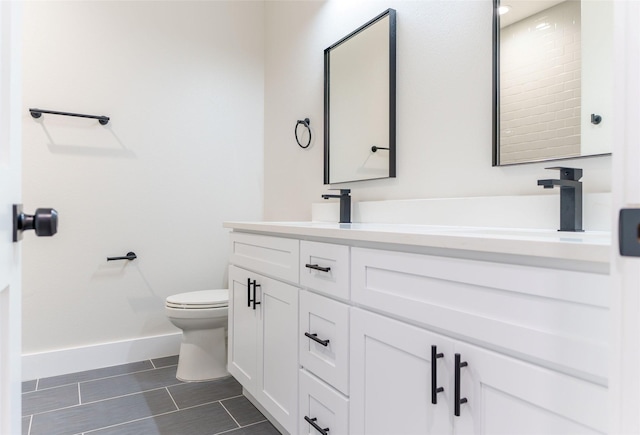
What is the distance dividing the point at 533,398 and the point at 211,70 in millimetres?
2723

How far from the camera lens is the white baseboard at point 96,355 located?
2.28 m

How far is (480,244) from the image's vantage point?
81 centimetres

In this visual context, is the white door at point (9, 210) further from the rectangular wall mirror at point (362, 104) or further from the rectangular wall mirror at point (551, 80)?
the rectangular wall mirror at point (362, 104)

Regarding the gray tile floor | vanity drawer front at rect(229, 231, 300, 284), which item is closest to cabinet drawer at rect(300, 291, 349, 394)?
vanity drawer front at rect(229, 231, 300, 284)

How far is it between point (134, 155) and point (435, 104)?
1.87 meters

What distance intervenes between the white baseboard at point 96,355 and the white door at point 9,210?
1999mm

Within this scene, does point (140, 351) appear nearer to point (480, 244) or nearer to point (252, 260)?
point (252, 260)

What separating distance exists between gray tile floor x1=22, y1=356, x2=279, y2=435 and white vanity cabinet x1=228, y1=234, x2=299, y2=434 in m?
0.17

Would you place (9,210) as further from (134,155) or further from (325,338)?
(134,155)

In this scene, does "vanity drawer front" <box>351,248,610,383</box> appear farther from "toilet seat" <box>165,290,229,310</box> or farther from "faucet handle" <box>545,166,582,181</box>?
"toilet seat" <box>165,290,229,310</box>

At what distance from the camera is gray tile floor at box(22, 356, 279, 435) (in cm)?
175

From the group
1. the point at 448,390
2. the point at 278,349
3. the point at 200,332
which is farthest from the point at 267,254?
the point at 448,390

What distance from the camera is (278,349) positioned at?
62.3 inches

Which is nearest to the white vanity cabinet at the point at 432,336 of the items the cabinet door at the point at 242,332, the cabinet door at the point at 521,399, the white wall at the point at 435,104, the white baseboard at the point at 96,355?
the cabinet door at the point at 521,399
